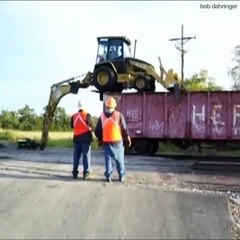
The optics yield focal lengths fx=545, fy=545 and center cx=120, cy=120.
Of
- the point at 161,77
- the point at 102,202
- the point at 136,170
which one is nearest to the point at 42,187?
the point at 102,202

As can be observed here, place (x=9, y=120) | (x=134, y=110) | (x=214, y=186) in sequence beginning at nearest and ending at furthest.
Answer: (x=214, y=186) < (x=134, y=110) < (x=9, y=120)

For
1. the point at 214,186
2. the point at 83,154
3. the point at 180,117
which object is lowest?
the point at 214,186

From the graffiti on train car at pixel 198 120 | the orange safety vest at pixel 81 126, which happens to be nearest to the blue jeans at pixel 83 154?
the orange safety vest at pixel 81 126

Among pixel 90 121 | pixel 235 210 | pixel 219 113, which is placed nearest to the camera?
pixel 235 210

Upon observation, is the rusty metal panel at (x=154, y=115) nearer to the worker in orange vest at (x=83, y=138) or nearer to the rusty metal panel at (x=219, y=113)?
the rusty metal panel at (x=219, y=113)

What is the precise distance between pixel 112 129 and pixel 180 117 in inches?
415

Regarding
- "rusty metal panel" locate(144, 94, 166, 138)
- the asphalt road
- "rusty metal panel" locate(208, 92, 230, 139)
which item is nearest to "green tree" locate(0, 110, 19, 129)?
"rusty metal panel" locate(144, 94, 166, 138)

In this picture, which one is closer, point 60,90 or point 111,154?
point 111,154

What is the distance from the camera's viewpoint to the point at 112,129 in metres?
10.3

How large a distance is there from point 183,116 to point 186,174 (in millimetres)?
7997

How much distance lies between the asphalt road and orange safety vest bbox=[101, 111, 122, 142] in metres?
0.88

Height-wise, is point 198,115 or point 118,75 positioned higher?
point 118,75

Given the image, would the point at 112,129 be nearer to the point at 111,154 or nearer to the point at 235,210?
the point at 111,154

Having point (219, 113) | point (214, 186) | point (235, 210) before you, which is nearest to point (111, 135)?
point (214, 186)
